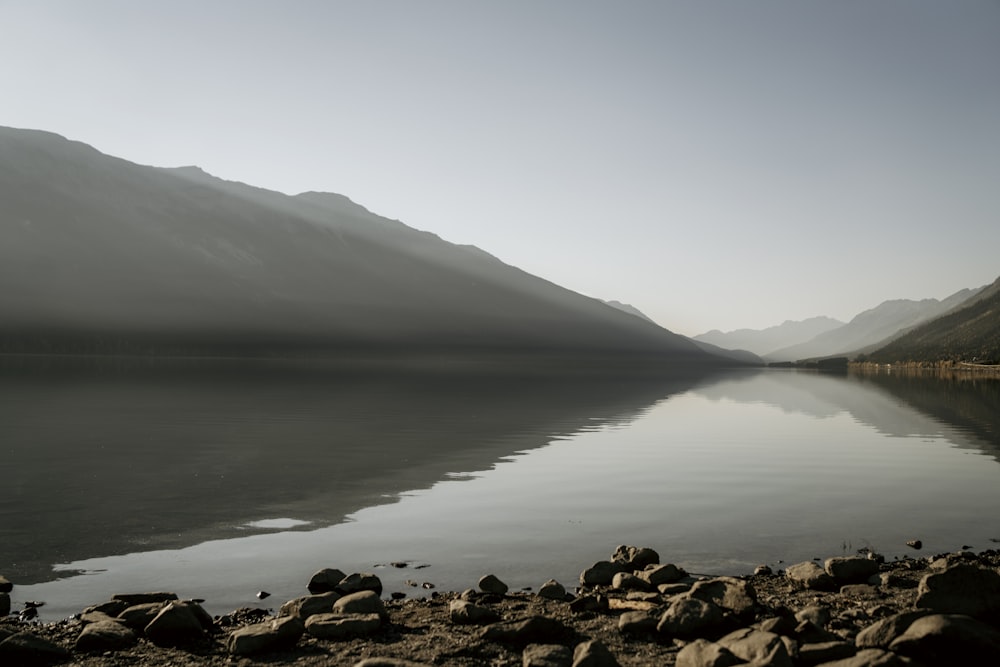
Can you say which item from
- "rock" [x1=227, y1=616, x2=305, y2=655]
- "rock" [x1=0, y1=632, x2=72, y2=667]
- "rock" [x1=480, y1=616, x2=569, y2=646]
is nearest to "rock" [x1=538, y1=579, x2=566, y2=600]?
"rock" [x1=480, y1=616, x2=569, y2=646]

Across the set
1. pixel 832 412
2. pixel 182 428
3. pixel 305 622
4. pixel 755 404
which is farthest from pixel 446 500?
pixel 755 404

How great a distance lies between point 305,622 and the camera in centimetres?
1398

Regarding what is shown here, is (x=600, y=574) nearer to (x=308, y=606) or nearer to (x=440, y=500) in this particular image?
(x=308, y=606)

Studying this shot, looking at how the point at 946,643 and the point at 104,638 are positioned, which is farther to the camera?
the point at 104,638

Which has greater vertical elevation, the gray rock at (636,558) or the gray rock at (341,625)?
the gray rock at (341,625)

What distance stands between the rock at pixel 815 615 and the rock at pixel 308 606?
876 cm

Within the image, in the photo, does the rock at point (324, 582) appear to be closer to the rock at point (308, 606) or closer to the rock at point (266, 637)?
the rock at point (308, 606)

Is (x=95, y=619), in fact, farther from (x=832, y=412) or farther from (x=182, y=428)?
(x=832, y=412)

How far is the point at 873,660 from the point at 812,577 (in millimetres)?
6877

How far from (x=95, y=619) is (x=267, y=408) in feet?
199

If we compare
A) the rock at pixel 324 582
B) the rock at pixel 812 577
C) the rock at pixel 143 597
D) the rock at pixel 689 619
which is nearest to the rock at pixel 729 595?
the rock at pixel 689 619

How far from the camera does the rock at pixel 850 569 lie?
17547 millimetres

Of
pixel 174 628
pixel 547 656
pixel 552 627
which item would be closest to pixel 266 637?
pixel 174 628

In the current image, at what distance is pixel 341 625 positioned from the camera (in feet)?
44.8
